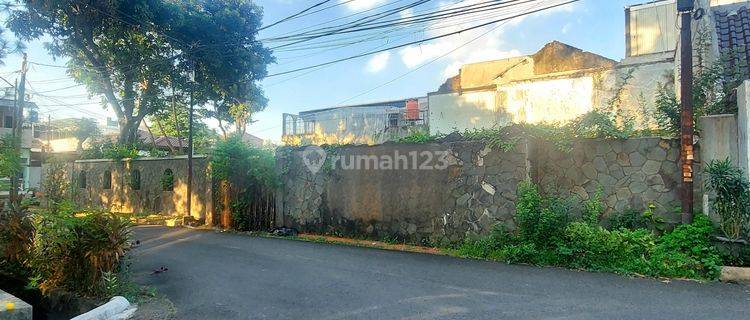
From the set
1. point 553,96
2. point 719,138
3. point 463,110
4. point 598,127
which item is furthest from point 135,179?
point 719,138

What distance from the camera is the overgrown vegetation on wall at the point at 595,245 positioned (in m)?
6.36

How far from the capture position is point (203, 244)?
34.3 ft

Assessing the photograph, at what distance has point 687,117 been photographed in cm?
695

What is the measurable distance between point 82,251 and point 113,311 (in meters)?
1.31

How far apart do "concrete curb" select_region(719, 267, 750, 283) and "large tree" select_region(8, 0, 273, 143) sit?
17451 mm

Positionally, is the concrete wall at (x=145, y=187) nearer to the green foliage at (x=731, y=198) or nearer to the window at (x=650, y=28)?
the green foliage at (x=731, y=198)

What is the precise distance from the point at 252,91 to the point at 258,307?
2029cm

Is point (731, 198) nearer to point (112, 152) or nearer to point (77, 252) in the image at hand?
point (77, 252)

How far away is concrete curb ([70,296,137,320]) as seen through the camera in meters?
4.80

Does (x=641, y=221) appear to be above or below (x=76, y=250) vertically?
above

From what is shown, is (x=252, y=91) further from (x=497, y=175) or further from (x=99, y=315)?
(x=99, y=315)

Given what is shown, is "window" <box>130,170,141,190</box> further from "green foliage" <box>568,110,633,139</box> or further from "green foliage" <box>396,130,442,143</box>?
"green foliage" <box>568,110,633,139</box>


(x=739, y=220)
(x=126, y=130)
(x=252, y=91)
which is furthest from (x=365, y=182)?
(x=126, y=130)

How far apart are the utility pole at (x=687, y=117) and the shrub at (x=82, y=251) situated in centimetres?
860
